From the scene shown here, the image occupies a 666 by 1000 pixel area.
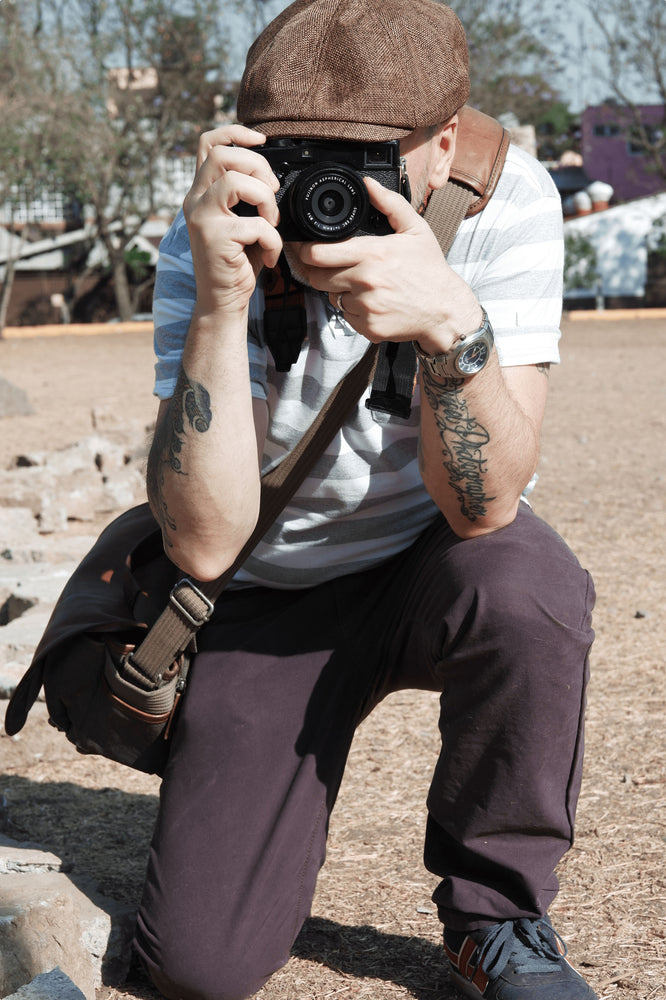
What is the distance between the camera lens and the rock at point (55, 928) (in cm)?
189

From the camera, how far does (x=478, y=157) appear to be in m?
2.15

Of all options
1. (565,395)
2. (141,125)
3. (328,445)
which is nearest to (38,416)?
(565,395)

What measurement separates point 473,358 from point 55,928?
3.85 ft

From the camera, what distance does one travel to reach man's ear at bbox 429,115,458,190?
6.89ft

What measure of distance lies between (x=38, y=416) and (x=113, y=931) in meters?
7.59

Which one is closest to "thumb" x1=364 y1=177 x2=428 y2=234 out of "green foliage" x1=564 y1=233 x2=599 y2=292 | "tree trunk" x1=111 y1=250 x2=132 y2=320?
"green foliage" x1=564 y1=233 x2=599 y2=292

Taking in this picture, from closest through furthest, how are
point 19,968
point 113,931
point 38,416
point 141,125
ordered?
1. point 19,968
2. point 113,931
3. point 38,416
4. point 141,125

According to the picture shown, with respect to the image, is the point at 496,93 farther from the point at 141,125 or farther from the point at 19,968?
the point at 19,968

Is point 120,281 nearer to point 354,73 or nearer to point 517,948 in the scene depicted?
point 354,73

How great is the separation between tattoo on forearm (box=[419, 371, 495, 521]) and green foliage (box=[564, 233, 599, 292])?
2058 centimetres

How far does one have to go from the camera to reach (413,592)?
2166 millimetres

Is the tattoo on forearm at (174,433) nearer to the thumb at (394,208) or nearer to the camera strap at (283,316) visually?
the camera strap at (283,316)

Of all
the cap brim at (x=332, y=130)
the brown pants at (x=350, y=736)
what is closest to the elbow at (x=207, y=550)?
the brown pants at (x=350, y=736)

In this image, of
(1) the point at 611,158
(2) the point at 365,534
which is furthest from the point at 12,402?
(1) the point at 611,158
